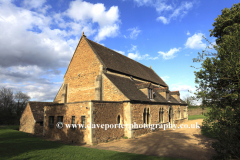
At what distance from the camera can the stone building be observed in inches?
610

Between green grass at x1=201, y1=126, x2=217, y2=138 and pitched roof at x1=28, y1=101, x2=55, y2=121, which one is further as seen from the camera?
pitched roof at x1=28, y1=101, x2=55, y2=121

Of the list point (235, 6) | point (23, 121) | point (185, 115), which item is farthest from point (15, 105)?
point (235, 6)

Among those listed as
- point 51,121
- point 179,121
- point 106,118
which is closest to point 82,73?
point 51,121

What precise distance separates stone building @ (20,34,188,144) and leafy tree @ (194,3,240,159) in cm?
990

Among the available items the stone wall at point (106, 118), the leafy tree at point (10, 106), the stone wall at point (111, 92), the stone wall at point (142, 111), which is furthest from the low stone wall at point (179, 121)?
the leafy tree at point (10, 106)

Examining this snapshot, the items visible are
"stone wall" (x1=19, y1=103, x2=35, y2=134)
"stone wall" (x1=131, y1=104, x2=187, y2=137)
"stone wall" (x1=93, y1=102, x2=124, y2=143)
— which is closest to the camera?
"stone wall" (x1=93, y1=102, x2=124, y2=143)

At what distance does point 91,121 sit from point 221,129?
10.5 meters

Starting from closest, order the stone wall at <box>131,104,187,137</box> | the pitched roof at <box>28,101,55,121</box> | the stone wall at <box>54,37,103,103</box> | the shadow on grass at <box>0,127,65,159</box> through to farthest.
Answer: the shadow on grass at <box>0,127,65,159</box> → the stone wall at <box>131,104,187,137</box> → the stone wall at <box>54,37,103,103</box> → the pitched roof at <box>28,101,55,121</box>

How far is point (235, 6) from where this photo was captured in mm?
14195

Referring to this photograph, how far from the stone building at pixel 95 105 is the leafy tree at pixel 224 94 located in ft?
32.5

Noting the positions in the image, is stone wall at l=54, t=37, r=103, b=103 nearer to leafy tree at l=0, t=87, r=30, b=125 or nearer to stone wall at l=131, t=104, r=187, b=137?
stone wall at l=131, t=104, r=187, b=137

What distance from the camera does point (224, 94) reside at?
862 cm

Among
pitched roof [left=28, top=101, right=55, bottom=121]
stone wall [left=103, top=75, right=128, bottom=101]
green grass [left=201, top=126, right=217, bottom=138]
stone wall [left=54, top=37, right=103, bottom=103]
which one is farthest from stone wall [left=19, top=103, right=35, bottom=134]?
green grass [left=201, top=126, right=217, bottom=138]

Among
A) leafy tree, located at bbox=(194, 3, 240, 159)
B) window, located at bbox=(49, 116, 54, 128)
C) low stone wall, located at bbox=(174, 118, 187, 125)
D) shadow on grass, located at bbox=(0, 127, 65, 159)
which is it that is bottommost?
low stone wall, located at bbox=(174, 118, 187, 125)
